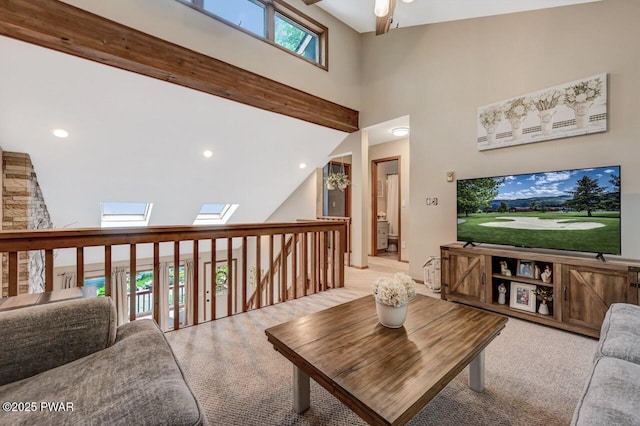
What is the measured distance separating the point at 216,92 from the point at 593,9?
12.6ft

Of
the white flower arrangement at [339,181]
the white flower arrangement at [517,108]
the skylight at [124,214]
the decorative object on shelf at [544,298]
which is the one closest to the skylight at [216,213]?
the skylight at [124,214]

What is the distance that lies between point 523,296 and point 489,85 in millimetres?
2383

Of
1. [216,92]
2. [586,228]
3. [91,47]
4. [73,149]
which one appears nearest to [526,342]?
[586,228]

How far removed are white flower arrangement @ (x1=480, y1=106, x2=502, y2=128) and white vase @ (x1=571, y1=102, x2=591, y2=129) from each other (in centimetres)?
64

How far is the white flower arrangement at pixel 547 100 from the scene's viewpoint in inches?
105

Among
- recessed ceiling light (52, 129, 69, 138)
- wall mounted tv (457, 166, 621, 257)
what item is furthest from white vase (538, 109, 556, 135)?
recessed ceiling light (52, 129, 69, 138)

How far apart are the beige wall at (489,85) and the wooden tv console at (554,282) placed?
19.3 inches

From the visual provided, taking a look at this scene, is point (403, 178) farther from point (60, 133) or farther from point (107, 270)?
point (60, 133)

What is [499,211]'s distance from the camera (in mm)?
2861

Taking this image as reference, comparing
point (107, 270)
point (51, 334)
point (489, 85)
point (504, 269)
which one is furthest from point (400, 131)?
point (51, 334)

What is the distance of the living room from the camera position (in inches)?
94.3

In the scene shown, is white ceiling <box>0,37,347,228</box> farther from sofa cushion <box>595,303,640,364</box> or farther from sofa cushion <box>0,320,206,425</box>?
sofa cushion <box>595,303,640,364</box>

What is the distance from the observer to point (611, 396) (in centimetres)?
92

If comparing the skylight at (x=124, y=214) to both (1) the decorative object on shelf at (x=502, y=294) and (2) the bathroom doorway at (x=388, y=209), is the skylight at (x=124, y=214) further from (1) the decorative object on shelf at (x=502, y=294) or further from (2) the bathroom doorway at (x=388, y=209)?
(1) the decorative object on shelf at (x=502, y=294)
